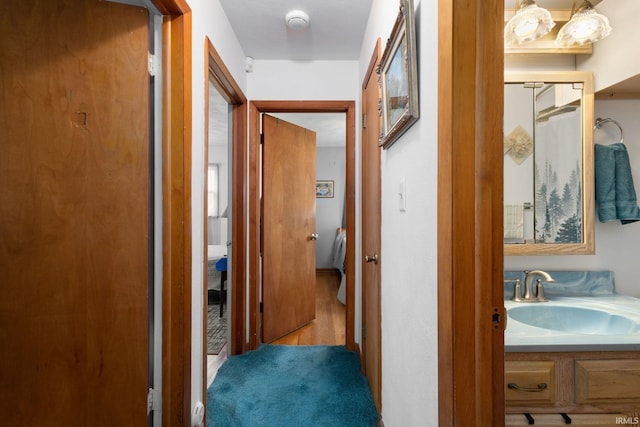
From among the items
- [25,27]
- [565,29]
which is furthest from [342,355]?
[25,27]

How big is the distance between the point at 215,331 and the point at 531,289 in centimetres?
260

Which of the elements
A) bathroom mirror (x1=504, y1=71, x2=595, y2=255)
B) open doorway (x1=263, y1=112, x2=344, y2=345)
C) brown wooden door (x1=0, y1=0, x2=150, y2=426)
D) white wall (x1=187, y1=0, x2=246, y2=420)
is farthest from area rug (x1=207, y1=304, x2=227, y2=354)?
bathroom mirror (x1=504, y1=71, x2=595, y2=255)

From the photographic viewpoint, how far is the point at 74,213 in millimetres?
1129

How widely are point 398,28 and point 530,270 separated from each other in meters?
1.21

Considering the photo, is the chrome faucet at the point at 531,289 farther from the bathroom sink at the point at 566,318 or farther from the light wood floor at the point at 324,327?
the light wood floor at the point at 324,327

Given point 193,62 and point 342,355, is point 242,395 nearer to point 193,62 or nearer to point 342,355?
point 342,355

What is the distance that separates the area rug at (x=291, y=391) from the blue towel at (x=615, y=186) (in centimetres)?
157

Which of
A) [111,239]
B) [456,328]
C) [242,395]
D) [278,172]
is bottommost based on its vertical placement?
[242,395]

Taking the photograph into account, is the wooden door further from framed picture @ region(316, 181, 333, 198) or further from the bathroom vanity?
framed picture @ region(316, 181, 333, 198)

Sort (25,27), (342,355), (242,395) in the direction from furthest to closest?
1. (342,355)
2. (242,395)
3. (25,27)

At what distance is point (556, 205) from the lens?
1.39 m

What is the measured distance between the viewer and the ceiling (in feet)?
5.98

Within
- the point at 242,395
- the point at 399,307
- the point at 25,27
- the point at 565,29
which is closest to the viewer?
the point at 25,27

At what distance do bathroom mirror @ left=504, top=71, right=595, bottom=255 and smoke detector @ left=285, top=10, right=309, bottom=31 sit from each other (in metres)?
1.26
